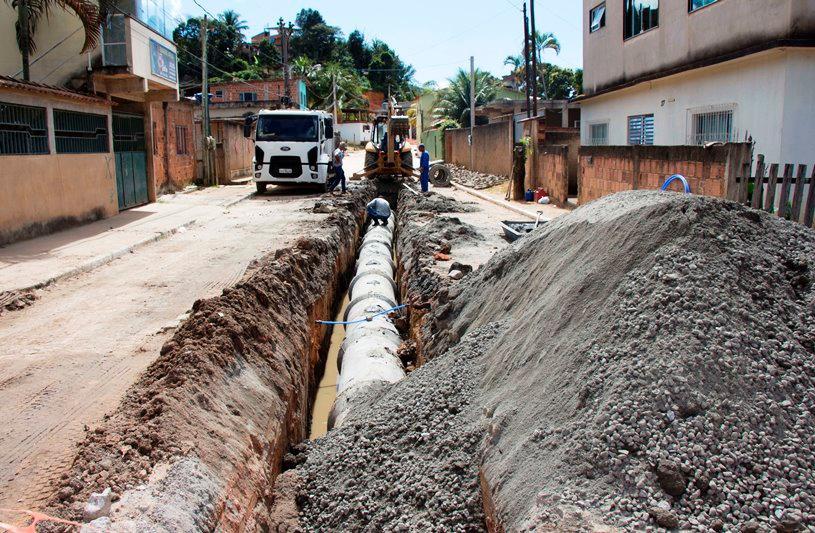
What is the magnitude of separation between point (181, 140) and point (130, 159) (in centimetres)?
725

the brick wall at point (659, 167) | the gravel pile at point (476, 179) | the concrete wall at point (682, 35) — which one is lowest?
the gravel pile at point (476, 179)

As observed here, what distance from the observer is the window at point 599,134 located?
66.4ft

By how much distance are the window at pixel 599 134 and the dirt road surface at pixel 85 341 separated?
403 inches

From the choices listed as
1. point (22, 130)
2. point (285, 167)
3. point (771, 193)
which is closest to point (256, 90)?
point (285, 167)

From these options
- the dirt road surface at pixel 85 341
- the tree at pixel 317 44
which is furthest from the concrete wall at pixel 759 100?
the tree at pixel 317 44

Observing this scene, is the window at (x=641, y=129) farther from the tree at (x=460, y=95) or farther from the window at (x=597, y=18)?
the tree at (x=460, y=95)

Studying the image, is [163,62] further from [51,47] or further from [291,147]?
[291,147]

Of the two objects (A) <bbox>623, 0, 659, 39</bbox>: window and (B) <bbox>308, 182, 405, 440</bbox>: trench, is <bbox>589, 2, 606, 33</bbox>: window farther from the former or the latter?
(B) <bbox>308, 182, 405, 440</bbox>: trench

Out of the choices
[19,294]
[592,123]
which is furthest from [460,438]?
[592,123]

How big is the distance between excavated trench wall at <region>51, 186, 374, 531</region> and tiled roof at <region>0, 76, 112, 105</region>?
7.39m

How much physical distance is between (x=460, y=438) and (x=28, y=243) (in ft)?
37.3

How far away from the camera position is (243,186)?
94.2 feet

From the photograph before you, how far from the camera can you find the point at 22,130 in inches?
535

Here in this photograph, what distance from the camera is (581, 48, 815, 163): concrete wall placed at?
11.9 metres
